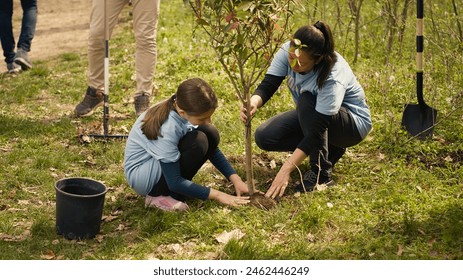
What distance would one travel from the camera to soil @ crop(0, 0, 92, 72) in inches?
376

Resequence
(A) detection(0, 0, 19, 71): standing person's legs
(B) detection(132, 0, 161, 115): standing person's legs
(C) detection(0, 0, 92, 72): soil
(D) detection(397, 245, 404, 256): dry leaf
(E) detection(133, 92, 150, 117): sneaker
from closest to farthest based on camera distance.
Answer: (D) detection(397, 245, 404, 256): dry leaf
(B) detection(132, 0, 161, 115): standing person's legs
(E) detection(133, 92, 150, 117): sneaker
(A) detection(0, 0, 19, 71): standing person's legs
(C) detection(0, 0, 92, 72): soil

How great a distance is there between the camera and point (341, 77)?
15.4 ft

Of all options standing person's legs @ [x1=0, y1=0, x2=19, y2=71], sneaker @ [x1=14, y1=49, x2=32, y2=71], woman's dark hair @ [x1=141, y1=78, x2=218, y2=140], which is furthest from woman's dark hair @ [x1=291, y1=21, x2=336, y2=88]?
standing person's legs @ [x1=0, y1=0, x2=19, y2=71]

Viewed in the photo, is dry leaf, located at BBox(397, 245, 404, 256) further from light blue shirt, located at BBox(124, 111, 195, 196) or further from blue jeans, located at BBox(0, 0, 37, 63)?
blue jeans, located at BBox(0, 0, 37, 63)

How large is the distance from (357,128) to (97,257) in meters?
1.94

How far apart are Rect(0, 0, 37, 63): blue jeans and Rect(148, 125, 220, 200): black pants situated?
4.29 metres

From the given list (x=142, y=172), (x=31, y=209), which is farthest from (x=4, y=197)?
(x=142, y=172)

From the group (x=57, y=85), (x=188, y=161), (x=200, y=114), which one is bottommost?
(x=57, y=85)

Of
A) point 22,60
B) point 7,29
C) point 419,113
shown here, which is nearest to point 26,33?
point 7,29

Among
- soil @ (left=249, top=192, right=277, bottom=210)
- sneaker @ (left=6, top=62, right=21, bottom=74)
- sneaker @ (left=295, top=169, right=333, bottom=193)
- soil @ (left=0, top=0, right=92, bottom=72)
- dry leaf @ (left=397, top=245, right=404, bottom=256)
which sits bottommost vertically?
soil @ (left=0, top=0, right=92, bottom=72)

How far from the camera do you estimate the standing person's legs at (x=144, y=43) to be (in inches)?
247

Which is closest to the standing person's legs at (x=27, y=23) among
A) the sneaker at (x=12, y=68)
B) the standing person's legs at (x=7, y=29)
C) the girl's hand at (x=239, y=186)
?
the standing person's legs at (x=7, y=29)
